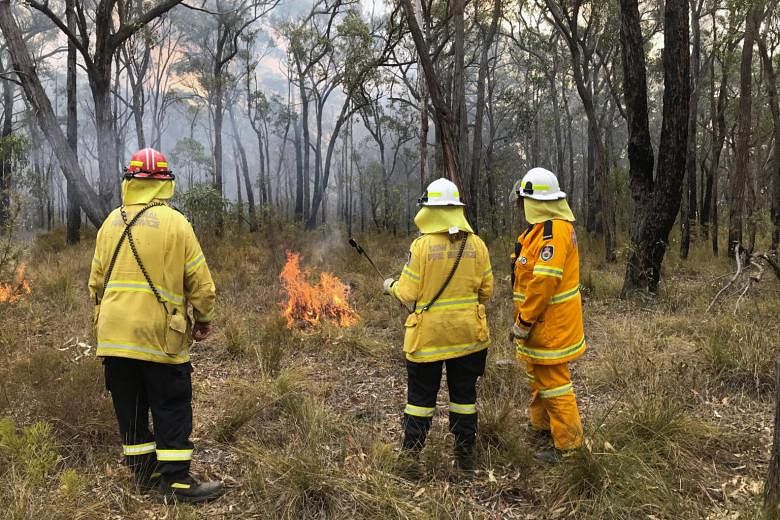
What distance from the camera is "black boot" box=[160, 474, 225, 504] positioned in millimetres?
2686

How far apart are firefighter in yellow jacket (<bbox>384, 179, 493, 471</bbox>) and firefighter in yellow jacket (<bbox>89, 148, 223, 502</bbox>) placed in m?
1.23

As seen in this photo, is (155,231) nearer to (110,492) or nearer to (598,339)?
(110,492)

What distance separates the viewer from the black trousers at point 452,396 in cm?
298

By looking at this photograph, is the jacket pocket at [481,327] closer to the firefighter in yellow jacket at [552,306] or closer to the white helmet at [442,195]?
the firefighter in yellow jacket at [552,306]

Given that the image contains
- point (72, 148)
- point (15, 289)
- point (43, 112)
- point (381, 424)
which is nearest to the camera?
point (381, 424)

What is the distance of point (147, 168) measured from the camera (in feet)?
8.98

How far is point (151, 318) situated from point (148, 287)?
17 cm

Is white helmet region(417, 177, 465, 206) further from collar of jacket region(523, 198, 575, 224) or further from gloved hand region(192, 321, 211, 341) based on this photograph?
Answer: gloved hand region(192, 321, 211, 341)

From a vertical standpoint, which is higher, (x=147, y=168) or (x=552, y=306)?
(x=147, y=168)

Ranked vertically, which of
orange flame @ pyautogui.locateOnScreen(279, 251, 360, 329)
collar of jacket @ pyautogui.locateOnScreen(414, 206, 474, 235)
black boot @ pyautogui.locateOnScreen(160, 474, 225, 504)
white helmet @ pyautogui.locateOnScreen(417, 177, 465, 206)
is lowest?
black boot @ pyautogui.locateOnScreen(160, 474, 225, 504)

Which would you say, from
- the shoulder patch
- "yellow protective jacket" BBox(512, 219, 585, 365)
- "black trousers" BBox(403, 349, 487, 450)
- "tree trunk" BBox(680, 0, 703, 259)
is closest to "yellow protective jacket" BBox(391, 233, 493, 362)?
"black trousers" BBox(403, 349, 487, 450)

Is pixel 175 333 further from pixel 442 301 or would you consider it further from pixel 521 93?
pixel 521 93

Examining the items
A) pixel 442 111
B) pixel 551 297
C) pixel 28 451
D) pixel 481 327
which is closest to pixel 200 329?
pixel 28 451

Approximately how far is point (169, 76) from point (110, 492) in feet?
117
